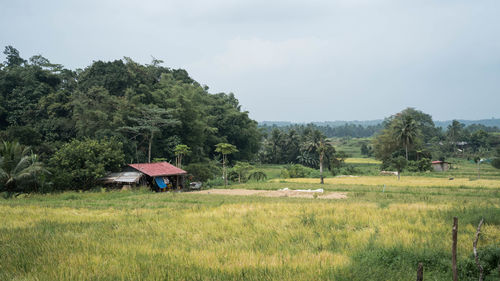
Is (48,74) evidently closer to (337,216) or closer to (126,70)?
(126,70)

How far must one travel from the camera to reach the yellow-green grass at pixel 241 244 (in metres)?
6.10

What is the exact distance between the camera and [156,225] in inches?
416

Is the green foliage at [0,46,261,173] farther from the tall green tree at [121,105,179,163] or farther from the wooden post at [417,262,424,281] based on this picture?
the wooden post at [417,262,424,281]

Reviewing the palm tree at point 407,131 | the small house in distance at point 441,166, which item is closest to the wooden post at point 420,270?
the palm tree at point 407,131

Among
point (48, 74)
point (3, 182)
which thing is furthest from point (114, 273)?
point (48, 74)

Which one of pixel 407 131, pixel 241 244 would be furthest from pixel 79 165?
pixel 407 131

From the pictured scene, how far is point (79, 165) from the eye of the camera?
2364cm

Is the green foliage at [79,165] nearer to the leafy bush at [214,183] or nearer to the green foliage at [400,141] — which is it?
the leafy bush at [214,183]

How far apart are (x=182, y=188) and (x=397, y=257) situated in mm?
23965

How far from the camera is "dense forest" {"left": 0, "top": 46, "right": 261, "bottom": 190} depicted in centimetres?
3095

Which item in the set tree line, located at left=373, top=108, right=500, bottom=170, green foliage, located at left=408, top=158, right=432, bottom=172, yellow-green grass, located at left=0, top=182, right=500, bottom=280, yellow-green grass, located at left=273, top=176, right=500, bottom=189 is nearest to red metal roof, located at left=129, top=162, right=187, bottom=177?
yellow-green grass, located at left=0, top=182, right=500, bottom=280

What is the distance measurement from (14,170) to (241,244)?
18.3m

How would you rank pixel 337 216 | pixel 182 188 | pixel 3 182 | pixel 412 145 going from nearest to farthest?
1. pixel 337 216
2. pixel 3 182
3. pixel 182 188
4. pixel 412 145

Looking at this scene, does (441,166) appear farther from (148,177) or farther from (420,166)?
(148,177)
